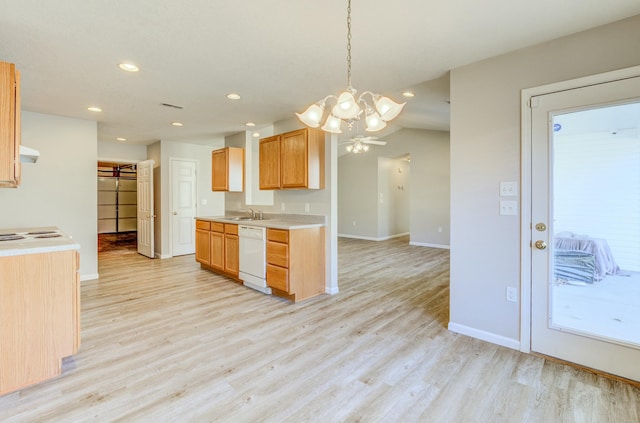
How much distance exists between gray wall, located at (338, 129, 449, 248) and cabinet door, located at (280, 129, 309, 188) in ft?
15.4

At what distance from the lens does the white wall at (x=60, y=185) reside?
420cm

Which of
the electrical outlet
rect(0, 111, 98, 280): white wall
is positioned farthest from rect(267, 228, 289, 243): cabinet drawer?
rect(0, 111, 98, 280): white wall

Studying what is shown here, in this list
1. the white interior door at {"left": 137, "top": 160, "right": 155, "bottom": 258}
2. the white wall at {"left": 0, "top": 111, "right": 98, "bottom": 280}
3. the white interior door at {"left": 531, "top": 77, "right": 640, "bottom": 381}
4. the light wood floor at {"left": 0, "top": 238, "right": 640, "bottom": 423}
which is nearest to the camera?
the light wood floor at {"left": 0, "top": 238, "right": 640, "bottom": 423}

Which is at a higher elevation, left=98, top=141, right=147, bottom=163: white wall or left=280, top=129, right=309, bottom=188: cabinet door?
left=98, top=141, right=147, bottom=163: white wall

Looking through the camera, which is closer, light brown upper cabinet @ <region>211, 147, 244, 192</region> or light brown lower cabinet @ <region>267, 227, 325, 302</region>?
A: light brown lower cabinet @ <region>267, 227, 325, 302</region>

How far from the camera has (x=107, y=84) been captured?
Result: 10.7 feet

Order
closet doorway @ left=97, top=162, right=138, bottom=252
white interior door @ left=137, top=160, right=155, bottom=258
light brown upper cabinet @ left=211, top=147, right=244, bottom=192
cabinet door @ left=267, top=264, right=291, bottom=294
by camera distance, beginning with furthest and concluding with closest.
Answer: closet doorway @ left=97, top=162, right=138, bottom=252 → white interior door @ left=137, top=160, right=155, bottom=258 → light brown upper cabinet @ left=211, top=147, right=244, bottom=192 → cabinet door @ left=267, top=264, right=291, bottom=294

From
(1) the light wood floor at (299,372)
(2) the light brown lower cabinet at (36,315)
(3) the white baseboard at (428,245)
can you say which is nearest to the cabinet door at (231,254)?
(1) the light wood floor at (299,372)

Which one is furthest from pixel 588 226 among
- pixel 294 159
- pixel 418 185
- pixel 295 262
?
pixel 418 185

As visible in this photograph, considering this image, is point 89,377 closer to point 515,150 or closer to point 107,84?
point 107,84

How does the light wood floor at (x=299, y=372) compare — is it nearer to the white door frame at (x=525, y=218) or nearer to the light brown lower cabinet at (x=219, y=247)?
the white door frame at (x=525, y=218)

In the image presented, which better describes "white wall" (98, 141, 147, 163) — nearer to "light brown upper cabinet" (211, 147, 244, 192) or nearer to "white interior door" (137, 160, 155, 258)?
"white interior door" (137, 160, 155, 258)

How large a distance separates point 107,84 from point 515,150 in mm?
4008

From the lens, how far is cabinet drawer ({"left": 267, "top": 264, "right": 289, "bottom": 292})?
12.0ft
